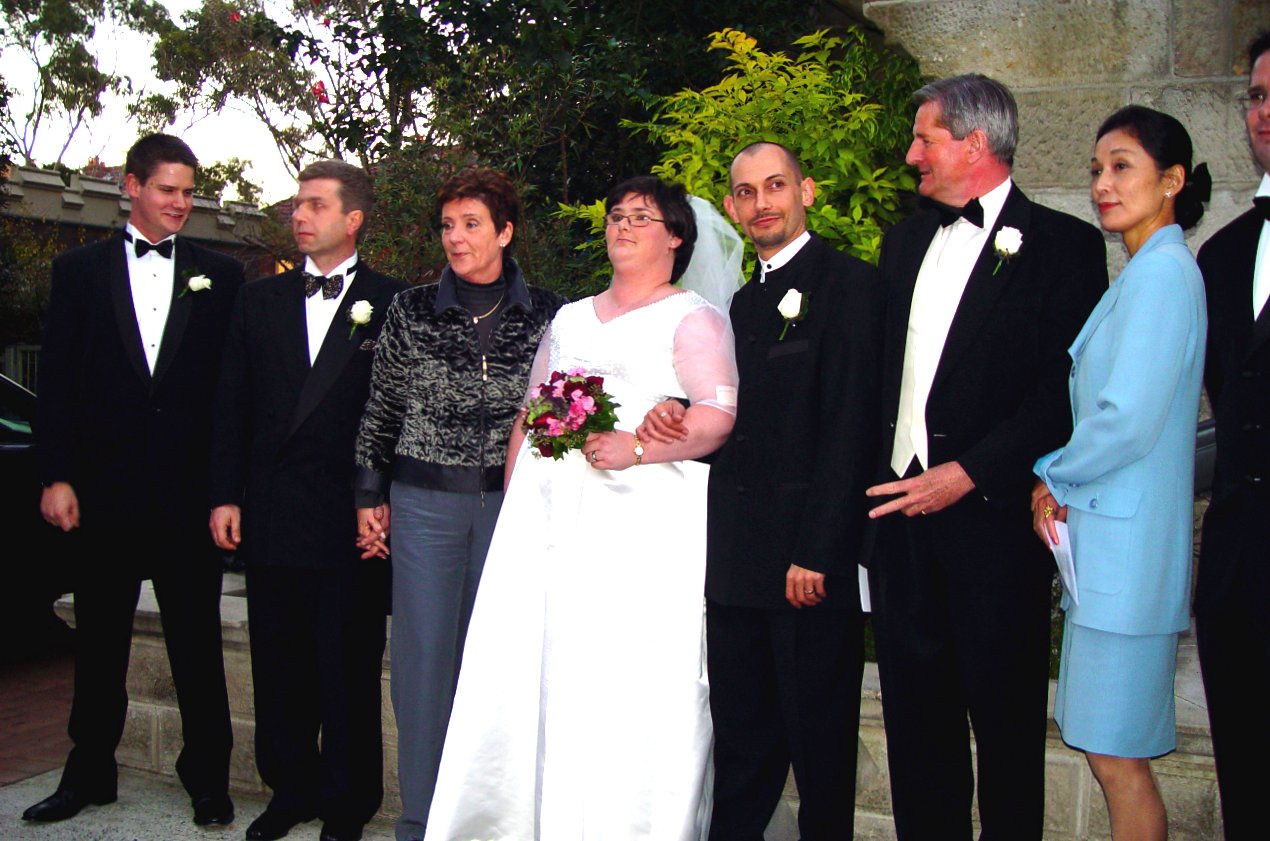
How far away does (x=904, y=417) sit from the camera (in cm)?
332

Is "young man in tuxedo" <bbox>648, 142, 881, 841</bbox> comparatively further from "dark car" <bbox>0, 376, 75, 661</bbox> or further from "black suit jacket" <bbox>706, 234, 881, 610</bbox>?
"dark car" <bbox>0, 376, 75, 661</bbox>

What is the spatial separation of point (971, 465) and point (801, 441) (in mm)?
530

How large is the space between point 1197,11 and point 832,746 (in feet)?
12.5

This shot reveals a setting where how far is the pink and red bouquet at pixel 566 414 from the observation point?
3.52m

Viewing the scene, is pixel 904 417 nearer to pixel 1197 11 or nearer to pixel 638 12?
pixel 1197 11

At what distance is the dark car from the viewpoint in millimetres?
6586

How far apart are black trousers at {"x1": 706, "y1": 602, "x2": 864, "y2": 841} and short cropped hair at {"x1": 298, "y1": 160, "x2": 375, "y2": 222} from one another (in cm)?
198

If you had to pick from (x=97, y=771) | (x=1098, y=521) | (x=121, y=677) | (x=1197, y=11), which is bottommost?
(x=97, y=771)

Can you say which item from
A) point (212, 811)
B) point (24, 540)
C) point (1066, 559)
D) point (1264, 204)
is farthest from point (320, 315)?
point (24, 540)

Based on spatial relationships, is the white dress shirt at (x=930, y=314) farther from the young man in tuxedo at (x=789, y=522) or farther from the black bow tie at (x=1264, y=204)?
the black bow tie at (x=1264, y=204)

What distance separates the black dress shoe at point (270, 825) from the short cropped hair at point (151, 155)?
239 cm

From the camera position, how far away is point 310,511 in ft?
13.6

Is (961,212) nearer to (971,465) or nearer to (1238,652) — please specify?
(971,465)

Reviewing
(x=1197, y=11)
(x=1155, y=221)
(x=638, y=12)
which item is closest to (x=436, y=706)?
(x=1155, y=221)
